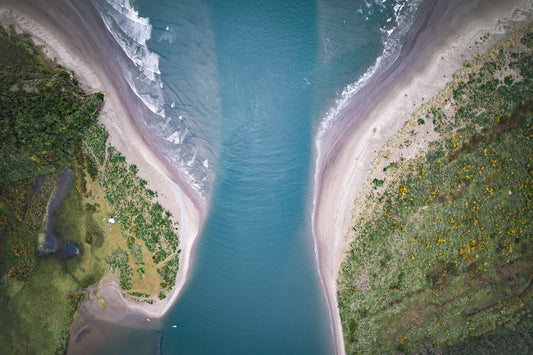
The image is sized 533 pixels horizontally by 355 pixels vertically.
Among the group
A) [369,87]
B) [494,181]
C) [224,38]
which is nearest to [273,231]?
[369,87]

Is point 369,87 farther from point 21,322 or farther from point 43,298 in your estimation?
point 21,322

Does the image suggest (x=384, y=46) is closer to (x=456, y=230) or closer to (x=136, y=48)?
(x=456, y=230)

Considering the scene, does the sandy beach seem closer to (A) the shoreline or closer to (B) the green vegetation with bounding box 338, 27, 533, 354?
(B) the green vegetation with bounding box 338, 27, 533, 354

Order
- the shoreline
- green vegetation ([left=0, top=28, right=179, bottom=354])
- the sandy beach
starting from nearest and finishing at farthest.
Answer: the sandy beach → green vegetation ([left=0, top=28, right=179, bottom=354]) → the shoreline

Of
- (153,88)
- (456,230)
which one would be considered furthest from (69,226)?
(456,230)

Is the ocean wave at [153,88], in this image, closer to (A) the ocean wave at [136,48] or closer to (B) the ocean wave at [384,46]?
(A) the ocean wave at [136,48]

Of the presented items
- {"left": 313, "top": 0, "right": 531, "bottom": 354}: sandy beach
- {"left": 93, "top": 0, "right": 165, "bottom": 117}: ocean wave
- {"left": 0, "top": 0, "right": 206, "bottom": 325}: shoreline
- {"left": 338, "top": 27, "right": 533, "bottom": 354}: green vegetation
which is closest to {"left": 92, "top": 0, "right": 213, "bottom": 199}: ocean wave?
{"left": 93, "top": 0, "right": 165, "bottom": 117}: ocean wave
